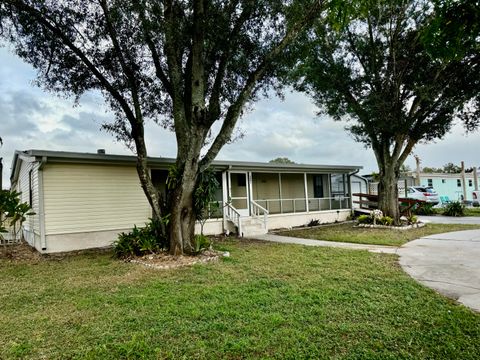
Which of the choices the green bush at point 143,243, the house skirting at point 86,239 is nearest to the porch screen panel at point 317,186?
the house skirting at point 86,239

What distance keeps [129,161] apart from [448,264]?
30.6 feet

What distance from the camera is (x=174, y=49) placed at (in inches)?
302

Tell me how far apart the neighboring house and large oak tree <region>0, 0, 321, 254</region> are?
27683mm

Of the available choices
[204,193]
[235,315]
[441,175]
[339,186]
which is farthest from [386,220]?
[441,175]

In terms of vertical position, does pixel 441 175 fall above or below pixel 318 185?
above

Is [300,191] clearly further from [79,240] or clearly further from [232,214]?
[79,240]

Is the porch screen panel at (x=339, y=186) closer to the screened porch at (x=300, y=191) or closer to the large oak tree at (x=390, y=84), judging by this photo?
the screened porch at (x=300, y=191)

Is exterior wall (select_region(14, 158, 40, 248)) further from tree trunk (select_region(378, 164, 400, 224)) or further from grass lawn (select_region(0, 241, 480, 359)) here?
tree trunk (select_region(378, 164, 400, 224))

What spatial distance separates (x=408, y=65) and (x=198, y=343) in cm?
1312

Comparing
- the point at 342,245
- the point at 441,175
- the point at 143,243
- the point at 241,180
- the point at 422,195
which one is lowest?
the point at 342,245

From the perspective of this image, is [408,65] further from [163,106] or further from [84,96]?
[84,96]

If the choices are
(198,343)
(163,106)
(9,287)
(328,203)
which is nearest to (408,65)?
(328,203)

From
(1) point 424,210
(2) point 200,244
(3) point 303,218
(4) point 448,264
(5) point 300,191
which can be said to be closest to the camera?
(4) point 448,264

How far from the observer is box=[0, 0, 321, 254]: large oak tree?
753 centimetres
